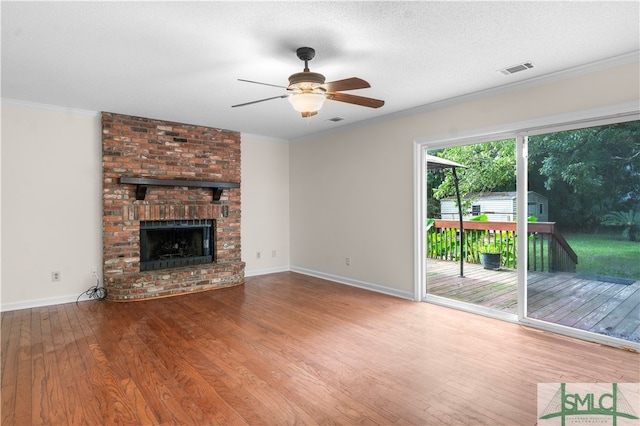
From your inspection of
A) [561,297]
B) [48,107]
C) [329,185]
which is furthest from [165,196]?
[561,297]

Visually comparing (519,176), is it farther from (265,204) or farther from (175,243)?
(175,243)

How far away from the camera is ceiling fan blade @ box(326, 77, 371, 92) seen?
2.59m

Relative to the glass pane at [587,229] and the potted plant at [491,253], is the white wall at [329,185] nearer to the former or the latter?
the glass pane at [587,229]

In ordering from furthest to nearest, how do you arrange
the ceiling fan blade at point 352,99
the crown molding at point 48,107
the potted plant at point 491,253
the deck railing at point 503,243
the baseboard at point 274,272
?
the baseboard at point 274,272 < the crown molding at point 48,107 < the potted plant at point 491,253 < the deck railing at point 503,243 < the ceiling fan blade at point 352,99

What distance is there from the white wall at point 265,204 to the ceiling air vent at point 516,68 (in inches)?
163

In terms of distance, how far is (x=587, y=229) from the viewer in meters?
3.39

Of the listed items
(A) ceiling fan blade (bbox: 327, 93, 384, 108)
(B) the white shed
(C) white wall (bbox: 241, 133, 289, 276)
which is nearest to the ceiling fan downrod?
(A) ceiling fan blade (bbox: 327, 93, 384, 108)

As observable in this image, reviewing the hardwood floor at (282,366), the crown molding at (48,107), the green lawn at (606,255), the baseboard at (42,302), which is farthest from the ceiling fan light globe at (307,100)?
the baseboard at (42,302)

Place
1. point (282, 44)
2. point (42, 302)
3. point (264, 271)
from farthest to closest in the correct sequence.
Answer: point (264, 271), point (42, 302), point (282, 44)

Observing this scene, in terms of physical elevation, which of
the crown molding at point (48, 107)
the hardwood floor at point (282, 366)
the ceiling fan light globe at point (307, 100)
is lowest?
the hardwood floor at point (282, 366)

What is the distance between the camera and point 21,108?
429 centimetres

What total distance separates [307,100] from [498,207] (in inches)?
102

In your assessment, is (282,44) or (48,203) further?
(48,203)

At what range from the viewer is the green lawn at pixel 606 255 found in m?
3.14
